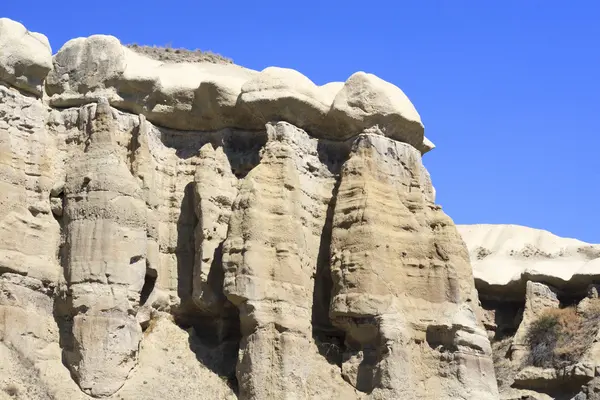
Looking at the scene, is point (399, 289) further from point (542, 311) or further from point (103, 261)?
point (542, 311)

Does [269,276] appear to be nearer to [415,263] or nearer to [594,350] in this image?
[415,263]

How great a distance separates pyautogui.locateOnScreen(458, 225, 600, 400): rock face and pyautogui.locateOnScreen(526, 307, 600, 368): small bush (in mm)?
31

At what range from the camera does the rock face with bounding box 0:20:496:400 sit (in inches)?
1022

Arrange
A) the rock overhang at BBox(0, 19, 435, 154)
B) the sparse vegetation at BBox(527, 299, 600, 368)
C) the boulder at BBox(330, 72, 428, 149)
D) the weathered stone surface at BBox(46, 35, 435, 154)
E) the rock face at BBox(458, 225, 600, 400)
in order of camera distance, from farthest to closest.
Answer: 1. the sparse vegetation at BBox(527, 299, 600, 368)
2. the rock face at BBox(458, 225, 600, 400)
3. the boulder at BBox(330, 72, 428, 149)
4. the weathered stone surface at BBox(46, 35, 435, 154)
5. the rock overhang at BBox(0, 19, 435, 154)

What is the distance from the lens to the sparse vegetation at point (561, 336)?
38.5 metres

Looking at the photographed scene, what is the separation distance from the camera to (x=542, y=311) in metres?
40.4

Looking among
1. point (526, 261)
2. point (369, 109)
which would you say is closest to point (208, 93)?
point (369, 109)

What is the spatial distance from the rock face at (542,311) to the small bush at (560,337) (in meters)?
0.03

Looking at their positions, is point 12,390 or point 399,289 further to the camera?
point 399,289

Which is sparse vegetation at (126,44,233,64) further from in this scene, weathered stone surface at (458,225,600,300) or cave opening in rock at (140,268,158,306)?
weathered stone surface at (458,225,600,300)

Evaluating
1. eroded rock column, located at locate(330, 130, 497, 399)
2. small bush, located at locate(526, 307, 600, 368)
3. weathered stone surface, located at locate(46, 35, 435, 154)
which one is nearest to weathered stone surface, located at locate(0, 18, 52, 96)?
weathered stone surface, located at locate(46, 35, 435, 154)

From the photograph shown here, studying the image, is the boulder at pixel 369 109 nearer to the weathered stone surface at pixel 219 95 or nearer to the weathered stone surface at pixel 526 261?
the weathered stone surface at pixel 219 95

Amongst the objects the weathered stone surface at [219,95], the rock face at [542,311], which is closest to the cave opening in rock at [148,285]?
the weathered stone surface at [219,95]

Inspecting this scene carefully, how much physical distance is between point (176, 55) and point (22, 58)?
6244 mm
